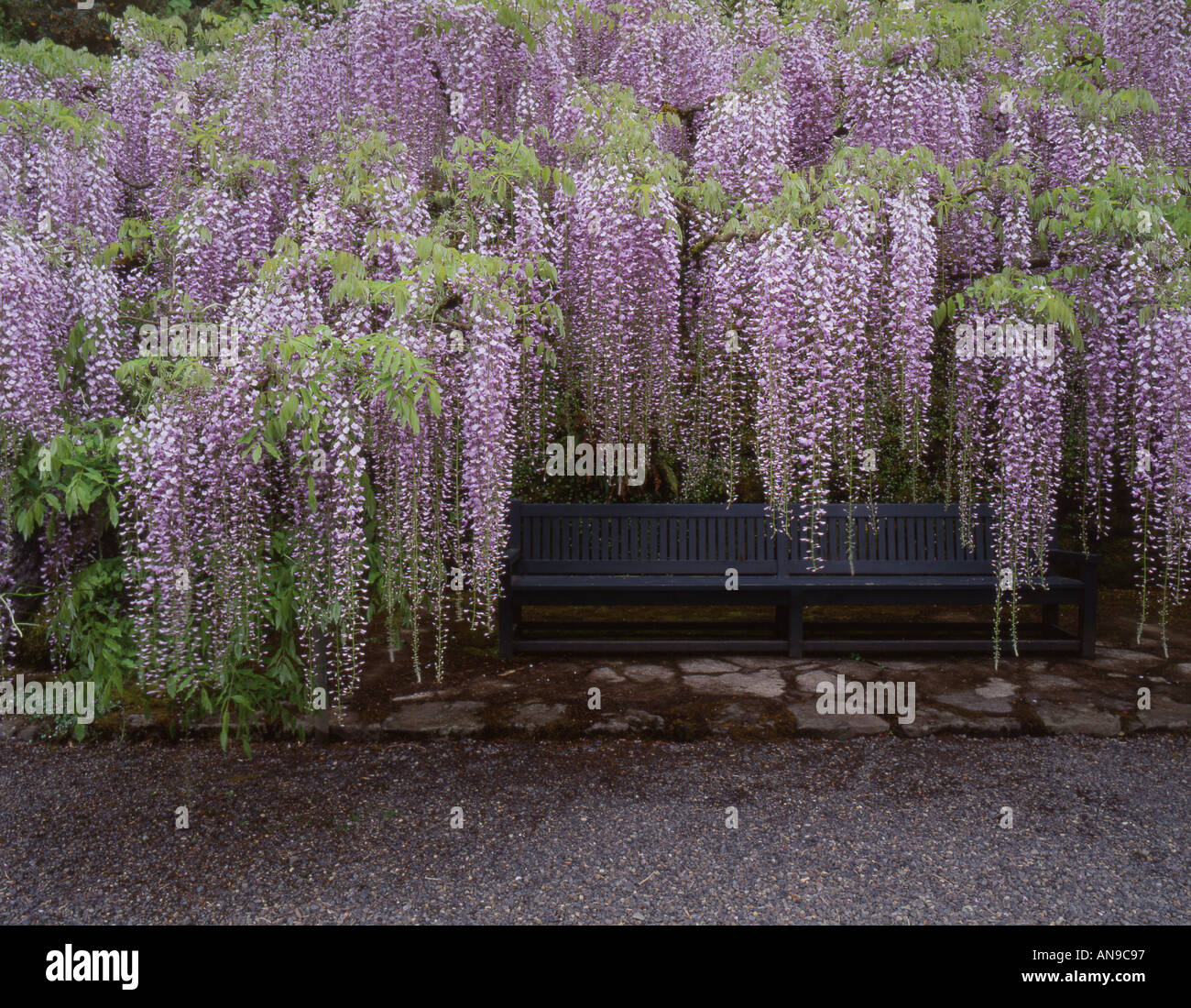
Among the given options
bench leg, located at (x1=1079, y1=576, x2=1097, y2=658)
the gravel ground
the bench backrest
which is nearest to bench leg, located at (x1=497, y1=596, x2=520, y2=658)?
the bench backrest

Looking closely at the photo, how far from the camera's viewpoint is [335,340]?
10.1 ft

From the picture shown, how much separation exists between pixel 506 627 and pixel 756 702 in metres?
1.53

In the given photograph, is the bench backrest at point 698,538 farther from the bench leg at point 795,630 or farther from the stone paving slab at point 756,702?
the stone paving slab at point 756,702

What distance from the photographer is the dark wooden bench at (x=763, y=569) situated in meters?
5.29

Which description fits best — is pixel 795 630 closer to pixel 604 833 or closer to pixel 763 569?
pixel 763 569

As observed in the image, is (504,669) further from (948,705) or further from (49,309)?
(49,309)

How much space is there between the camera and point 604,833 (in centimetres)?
Answer: 352

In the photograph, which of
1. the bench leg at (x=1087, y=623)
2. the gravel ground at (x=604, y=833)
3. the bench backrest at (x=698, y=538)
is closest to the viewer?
the gravel ground at (x=604, y=833)

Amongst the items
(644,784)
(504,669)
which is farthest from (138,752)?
(644,784)

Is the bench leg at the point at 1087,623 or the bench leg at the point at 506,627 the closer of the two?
the bench leg at the point at 1087,623

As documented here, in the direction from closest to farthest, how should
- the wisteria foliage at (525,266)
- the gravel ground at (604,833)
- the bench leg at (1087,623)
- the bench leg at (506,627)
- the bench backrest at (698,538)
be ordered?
the gravel ground at (604,833) → the wisteria foliage at (525,266) → the bench leg at (1087,623) → the bench leg at (506,627) → the bench backrest at (698,538)

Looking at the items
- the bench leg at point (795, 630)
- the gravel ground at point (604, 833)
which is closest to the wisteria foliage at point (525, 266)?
the gravel ground at point (604, 833)

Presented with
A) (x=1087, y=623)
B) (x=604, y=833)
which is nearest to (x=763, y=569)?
(x=1087, y=623)

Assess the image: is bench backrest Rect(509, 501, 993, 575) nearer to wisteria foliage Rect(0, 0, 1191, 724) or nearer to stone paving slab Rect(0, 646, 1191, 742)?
stone paving slab Rect(0, 646, 1191, 742)
